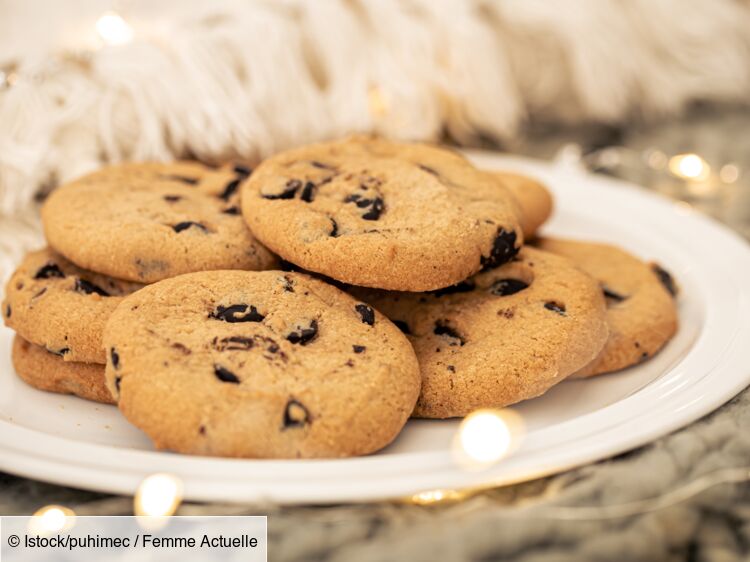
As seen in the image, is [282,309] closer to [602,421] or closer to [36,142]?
[602,421]

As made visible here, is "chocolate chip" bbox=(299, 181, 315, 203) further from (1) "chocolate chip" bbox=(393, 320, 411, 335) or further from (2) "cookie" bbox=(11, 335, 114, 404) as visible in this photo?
(2) "cookie" bbox=(11, 335, 114, 404)

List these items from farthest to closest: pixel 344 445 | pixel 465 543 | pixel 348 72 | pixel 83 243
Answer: pixel 348 72
pixel 83 243
pixel 344 445
pixel 465 543

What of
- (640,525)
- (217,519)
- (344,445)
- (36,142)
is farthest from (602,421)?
(36,142)

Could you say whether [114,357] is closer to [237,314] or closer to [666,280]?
[237,314]

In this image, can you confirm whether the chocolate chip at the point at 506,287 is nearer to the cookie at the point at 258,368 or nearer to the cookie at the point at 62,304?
the cookie at the point at 258,368

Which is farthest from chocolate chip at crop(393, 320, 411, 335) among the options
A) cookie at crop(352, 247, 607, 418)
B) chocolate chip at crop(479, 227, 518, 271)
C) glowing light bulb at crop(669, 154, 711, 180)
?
glowing light bulb at crop(669, 154, 711, 180)

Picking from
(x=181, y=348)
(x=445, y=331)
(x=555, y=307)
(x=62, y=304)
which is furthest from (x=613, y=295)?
(x=62, y=304)
